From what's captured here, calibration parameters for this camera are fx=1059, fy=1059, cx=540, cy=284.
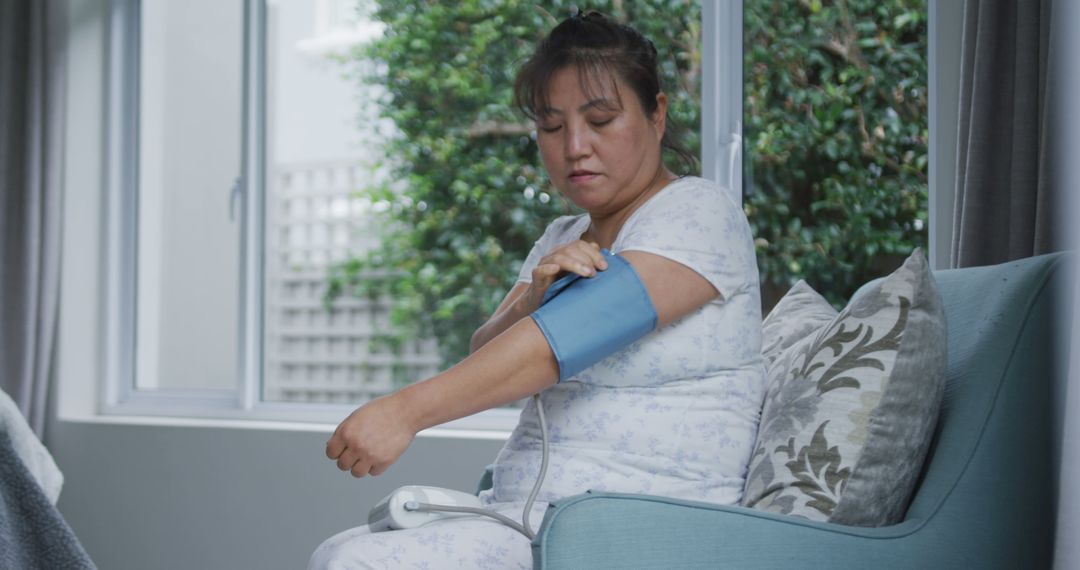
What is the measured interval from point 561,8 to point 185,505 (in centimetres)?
179

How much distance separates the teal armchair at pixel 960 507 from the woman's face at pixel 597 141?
47cm

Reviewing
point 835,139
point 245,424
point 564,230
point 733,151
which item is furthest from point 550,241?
point 245,424

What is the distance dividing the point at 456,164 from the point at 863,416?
7.67ft

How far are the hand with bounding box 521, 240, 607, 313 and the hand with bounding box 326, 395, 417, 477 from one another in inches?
9.1

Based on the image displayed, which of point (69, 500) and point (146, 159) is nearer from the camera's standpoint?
point (69, 500)

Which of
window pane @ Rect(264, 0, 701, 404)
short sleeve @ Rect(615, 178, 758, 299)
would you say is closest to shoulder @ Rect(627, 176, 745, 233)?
short sleeve @ Rect(615, 178, 758, 299)

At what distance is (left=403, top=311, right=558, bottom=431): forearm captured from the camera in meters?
1.15

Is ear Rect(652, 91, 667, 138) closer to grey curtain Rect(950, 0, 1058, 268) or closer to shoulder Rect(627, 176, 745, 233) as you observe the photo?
shoulder Rect(627, 176, 745, 233)

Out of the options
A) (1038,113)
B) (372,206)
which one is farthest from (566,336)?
(372,206)

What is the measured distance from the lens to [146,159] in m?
3.51

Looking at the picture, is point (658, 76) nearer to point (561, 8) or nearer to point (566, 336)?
point (566, 336)

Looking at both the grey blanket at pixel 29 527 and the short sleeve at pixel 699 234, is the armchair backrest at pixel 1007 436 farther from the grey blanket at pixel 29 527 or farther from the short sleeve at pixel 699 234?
the grey blanket at pixel 29 527

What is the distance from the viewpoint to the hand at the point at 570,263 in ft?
3.91

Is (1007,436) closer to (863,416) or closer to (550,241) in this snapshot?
(863,416)
